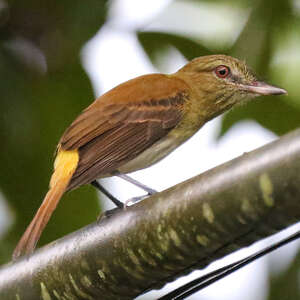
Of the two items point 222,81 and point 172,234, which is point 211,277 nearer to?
point 172,234

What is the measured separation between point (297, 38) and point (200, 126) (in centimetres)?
74

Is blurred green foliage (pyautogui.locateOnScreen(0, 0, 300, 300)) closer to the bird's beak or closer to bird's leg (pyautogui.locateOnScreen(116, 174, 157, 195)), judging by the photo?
the bird's beak

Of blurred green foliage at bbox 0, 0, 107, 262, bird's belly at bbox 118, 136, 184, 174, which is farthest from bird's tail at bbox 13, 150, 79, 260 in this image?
blurred green foliage at bbox 0, 0, 107, 262

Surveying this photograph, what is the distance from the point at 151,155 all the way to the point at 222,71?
107cm

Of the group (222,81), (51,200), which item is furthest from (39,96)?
(51,200)

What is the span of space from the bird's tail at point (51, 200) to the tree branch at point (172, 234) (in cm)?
29

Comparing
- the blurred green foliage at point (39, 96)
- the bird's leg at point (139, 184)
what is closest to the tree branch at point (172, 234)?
the bird's leg at point (139, 184)

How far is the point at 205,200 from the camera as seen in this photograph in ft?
6.58

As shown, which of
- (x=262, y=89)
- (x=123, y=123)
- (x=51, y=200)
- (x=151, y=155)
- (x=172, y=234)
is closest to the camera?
(x=172, y=234)

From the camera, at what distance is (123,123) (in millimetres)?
3998

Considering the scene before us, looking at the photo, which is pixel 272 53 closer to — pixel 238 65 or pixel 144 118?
pixel 238 65

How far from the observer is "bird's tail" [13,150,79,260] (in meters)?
2.94

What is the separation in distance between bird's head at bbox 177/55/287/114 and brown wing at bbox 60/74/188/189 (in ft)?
0.66

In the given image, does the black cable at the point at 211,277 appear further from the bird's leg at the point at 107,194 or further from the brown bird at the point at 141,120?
the bird's leg at the point at 107,194
